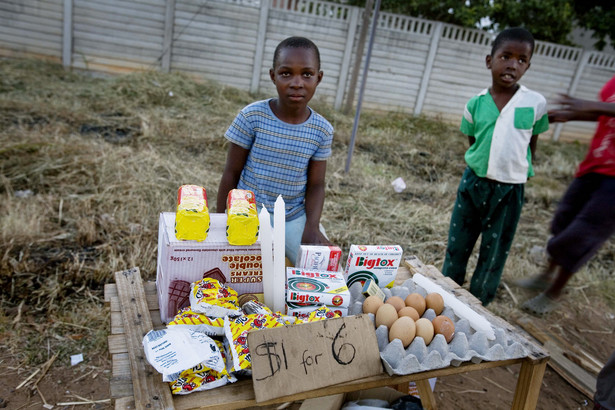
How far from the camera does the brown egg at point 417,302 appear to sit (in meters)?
1.60

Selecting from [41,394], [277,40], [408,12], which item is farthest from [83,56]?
[41,394]

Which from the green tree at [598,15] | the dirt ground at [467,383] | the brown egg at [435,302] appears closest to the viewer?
the brown egg at [435,302]

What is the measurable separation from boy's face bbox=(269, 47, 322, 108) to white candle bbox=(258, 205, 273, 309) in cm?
70

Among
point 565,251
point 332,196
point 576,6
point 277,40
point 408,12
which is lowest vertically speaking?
point 332,196

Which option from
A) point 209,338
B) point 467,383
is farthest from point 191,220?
point 467,383

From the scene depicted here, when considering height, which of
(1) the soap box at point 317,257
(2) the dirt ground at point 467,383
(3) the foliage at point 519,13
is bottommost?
(2) the dirt ground at point 467,383

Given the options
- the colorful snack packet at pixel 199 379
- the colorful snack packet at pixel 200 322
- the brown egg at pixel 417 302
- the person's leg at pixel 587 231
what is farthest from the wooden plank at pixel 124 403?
the person's leg at pixel 587 231

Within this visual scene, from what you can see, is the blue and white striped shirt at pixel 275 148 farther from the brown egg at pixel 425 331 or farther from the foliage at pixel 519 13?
the foliage at pixel 519 13

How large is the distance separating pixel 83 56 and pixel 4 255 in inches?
215

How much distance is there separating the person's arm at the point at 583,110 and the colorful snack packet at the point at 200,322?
5.73 feet

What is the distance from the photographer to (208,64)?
24.7 feet

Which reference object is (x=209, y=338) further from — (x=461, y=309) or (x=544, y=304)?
(x=544, y=304)

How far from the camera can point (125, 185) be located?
12.6 ft

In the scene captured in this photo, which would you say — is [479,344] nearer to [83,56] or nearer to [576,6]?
[83,56]
